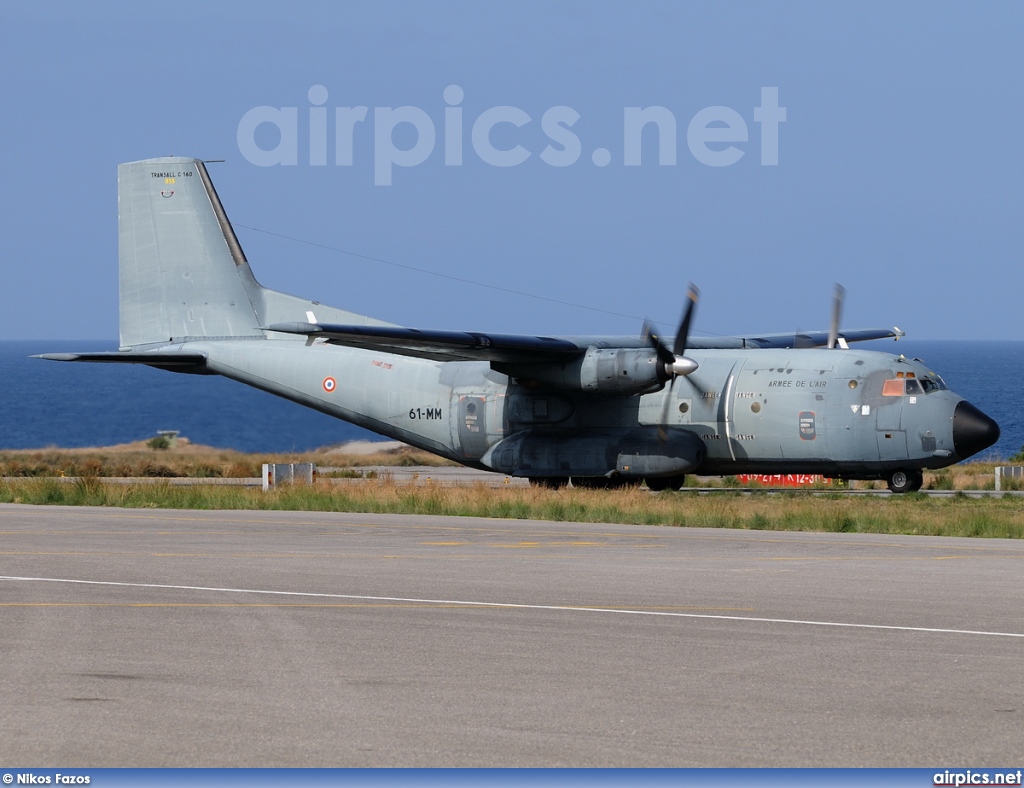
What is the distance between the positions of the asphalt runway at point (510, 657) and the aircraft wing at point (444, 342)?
10.6 metres

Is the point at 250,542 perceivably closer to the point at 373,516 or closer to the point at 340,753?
the point at 373,516

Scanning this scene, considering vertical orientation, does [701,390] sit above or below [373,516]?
above

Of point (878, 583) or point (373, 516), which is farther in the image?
point (373, 516)

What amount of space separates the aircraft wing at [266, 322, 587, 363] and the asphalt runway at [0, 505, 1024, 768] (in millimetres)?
10603

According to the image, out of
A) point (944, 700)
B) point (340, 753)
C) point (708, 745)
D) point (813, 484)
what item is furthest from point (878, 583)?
point (813, 484)

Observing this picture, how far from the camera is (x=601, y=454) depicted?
3350 centimetres

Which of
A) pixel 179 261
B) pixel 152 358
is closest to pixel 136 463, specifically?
pixel 179 261

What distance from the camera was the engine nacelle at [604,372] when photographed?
31.5 m

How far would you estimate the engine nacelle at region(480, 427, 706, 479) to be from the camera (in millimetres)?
32500

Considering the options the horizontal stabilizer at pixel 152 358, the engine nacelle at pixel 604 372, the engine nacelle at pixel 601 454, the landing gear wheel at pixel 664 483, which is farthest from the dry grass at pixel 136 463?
the engine nacelle at pixel 604 372

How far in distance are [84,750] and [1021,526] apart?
1976 centimetres

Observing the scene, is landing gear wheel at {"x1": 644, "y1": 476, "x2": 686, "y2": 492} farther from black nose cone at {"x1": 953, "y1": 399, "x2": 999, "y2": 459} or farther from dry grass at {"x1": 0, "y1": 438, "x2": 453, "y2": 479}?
dry grass at {"x1": 0, "y1": 438, "x2": 453, "y2": 479}

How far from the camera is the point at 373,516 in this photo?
1072 inches

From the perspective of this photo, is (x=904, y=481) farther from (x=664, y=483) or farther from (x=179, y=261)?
(x=179, y=261)
